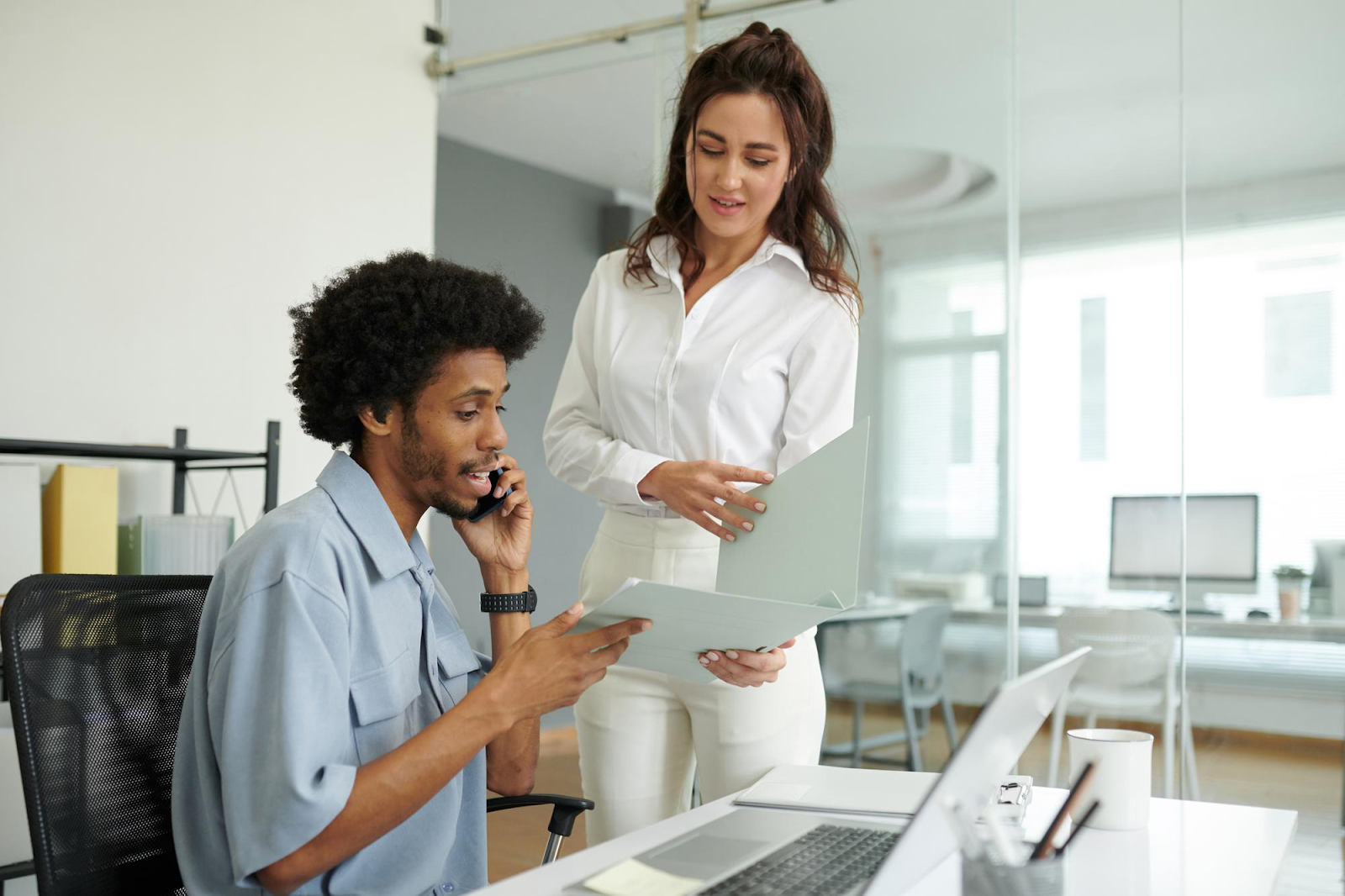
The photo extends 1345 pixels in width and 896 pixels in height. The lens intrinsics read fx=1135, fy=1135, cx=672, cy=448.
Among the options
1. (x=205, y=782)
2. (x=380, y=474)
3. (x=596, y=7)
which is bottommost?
(x=205, y=782)

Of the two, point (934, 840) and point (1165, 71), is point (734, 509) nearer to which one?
point (934, 840)

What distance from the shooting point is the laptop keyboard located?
972 mm

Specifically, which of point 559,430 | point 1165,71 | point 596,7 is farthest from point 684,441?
point 596,7

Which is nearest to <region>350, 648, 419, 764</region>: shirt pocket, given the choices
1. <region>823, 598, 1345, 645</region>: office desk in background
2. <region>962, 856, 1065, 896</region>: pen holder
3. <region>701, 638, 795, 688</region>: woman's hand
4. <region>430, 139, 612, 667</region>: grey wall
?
<region>701, 638, 795, 688</region>: woman's hand

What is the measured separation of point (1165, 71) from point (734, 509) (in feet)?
8.35

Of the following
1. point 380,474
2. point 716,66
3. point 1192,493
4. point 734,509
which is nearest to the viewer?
point 380,474

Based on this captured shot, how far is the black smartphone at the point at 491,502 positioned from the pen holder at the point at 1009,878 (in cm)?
88

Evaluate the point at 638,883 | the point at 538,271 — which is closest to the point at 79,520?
the point at 638,883

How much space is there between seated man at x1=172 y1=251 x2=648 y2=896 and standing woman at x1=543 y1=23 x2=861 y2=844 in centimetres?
17

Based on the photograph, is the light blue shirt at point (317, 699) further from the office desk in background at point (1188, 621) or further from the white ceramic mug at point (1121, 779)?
the office desk in background at point (1188, 621)

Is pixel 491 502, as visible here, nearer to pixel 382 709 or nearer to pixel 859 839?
pixel 382 709

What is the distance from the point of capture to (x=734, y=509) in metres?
1.45

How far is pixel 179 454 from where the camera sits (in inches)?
115

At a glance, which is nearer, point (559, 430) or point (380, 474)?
point (380, 474)
